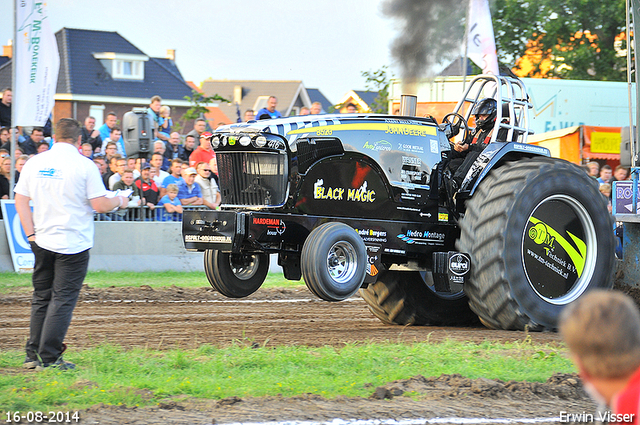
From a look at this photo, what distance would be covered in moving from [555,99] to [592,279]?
15857mm

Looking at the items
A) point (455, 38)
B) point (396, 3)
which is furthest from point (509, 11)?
point (396, 3)

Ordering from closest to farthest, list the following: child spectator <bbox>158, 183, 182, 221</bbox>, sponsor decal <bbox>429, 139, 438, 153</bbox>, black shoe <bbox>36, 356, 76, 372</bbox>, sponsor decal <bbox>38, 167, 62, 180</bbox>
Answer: black shoe <bbox>36, 356, 76, 372</bbox> < sponsor decal <bbox>38, 167, 62, 180</bbox> < sponsor decal <bbox>429, 139, 438, 153</bbox> < child spectator <bbox>158, 183, 182, 221</bbox>

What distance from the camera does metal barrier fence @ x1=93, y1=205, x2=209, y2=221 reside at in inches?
506

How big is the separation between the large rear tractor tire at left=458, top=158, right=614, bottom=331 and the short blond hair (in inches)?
208

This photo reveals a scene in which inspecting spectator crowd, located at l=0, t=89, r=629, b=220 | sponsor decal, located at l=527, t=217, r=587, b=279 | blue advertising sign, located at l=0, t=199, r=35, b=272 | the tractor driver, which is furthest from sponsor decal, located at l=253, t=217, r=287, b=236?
blue advertising sign, located at l=0, t=199, r=35, b=272

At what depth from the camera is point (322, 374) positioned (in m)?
5.39

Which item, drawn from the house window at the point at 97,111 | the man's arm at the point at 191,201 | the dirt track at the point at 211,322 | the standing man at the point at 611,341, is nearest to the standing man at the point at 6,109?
the man's arm at the point at 191,201

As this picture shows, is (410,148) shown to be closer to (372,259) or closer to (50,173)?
(372,259)

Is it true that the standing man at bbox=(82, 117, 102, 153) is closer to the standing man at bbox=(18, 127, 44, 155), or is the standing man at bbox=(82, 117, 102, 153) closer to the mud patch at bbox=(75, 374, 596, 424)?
the standing man at bbox=(18, 127, 44, 155)

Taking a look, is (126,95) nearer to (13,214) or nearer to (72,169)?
(13,214)

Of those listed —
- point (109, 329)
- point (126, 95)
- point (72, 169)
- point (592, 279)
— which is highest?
point (126, 95)

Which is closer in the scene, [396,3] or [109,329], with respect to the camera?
[109,329]

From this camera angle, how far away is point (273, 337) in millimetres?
7137

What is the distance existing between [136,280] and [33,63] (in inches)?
169
